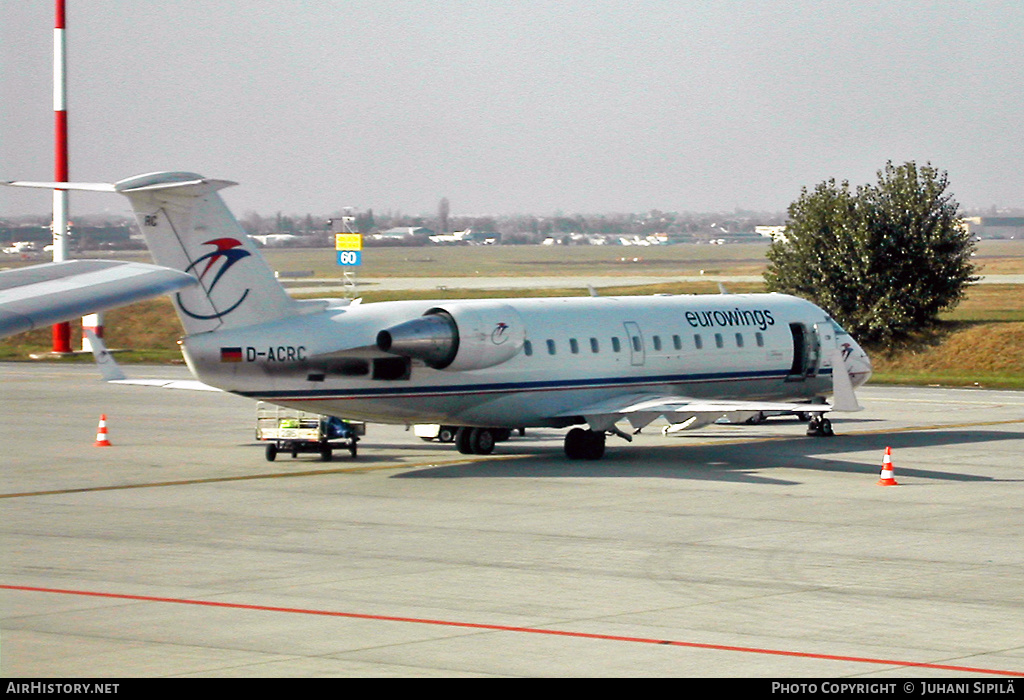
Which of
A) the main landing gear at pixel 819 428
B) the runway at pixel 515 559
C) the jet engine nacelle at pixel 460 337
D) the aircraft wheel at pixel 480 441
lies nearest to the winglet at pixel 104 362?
the runway at pixel 515 559

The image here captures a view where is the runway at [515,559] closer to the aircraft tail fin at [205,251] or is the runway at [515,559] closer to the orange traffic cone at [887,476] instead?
the orange traffic cone at [887,476]

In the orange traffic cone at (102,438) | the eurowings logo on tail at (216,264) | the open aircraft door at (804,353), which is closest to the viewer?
the eurowings logo on tail at (216,264)

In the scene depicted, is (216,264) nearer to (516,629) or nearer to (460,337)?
(460,337)

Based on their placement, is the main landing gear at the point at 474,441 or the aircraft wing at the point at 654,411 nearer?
the aircraft wing at the point at 654,411

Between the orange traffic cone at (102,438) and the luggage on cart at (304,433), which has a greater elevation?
the luggage on cart at (304,433)

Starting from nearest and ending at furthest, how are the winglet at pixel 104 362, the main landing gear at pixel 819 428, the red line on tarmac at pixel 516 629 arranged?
1. the red line on tarmac at pixel 516 629
2. the winglet at pixel 104 362
3. the main landing gear at pixel 819 428

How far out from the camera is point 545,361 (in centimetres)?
3253

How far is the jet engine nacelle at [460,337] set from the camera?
2994 centimetres

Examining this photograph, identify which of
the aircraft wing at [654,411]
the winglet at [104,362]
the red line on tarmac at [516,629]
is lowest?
the red line on tarmac at [516,629]

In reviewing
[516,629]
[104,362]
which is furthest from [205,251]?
[516,629]

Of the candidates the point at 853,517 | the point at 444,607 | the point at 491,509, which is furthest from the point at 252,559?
the point at 853,517

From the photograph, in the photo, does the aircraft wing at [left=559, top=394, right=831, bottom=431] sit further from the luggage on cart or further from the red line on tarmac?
the red line on tarmac

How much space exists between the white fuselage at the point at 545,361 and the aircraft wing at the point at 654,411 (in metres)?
0.44
